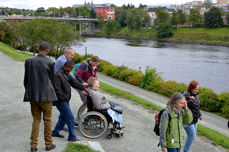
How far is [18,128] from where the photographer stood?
20.9ft

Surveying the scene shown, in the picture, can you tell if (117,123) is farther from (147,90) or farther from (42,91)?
(147,90)

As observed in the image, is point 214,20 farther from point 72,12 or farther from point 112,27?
point 72,12

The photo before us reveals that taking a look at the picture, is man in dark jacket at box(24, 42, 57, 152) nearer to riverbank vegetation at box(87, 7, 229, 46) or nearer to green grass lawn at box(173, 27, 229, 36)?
riverbank vegetation at box(87, 7, 229, 46)

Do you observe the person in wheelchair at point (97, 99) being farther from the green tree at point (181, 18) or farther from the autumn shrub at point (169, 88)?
the green tree at point (181, 18)

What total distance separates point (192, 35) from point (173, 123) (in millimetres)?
80709

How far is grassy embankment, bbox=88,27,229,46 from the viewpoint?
2866 inches

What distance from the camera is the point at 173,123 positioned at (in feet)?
15.3

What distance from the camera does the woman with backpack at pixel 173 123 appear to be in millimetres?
4543

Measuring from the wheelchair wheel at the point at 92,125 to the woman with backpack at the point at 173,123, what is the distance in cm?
180

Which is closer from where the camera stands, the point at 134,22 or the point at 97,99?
the point at 97,99

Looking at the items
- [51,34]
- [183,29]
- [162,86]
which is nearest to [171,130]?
[162,86]

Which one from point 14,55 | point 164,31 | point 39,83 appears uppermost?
point 39,83

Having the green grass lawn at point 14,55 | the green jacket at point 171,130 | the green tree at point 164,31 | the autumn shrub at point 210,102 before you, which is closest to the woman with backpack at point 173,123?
the green jacket at point 171,130

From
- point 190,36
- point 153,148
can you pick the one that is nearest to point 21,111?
point 153,148
